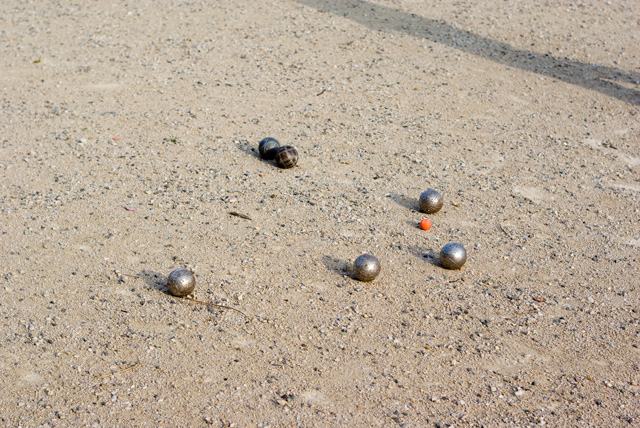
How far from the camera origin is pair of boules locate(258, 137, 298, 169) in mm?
7535

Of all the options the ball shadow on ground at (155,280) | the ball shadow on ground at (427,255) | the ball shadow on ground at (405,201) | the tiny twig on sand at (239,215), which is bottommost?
the ball shadow on ground at (155,280)

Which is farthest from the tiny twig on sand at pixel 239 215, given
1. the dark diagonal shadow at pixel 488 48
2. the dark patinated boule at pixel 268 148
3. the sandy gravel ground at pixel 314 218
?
the dark diagonal shadow at pixel 488 48

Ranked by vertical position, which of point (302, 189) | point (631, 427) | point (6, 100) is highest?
point (631, 427)

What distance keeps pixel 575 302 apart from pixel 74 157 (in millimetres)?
5940

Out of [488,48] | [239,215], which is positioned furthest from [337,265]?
[488,48]

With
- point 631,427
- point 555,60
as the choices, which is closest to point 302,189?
point 631,427

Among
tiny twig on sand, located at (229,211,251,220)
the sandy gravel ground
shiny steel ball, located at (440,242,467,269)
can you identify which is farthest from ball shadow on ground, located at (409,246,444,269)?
tiny twig on sand, located at (229,211,251,220)

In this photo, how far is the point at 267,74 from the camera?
997 centimetres

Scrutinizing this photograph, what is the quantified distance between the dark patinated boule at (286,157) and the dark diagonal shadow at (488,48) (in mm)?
5050

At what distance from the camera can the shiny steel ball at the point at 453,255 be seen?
5980 mm

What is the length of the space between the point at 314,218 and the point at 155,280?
1894 mm

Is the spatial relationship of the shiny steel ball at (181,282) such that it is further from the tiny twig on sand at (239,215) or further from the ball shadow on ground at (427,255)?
the ball shadow on ground at (427,255)

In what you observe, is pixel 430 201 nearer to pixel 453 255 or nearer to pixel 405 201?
pixel 405 201

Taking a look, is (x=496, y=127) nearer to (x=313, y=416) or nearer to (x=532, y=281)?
(x=532, y=281)
